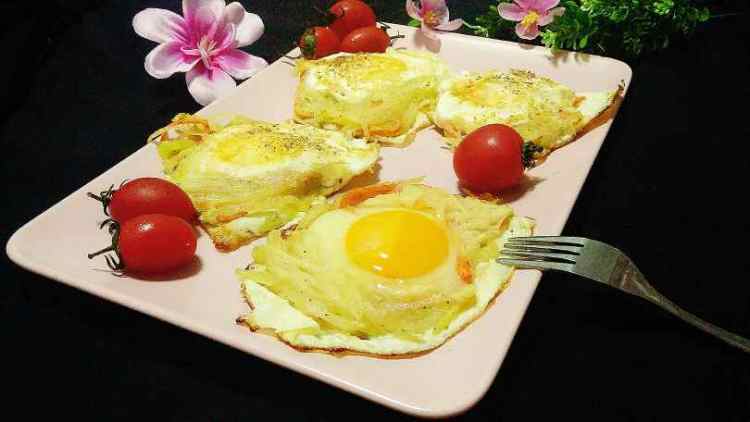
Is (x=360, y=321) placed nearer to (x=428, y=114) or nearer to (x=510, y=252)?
(x=510, y=252)

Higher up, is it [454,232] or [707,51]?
[454,232]

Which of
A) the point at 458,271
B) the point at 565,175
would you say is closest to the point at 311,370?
the point at 458,271

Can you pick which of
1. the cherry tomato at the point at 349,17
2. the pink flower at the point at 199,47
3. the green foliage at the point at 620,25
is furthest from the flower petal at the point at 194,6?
the green foliage at the point at 620,25

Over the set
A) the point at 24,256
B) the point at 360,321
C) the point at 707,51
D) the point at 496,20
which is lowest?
the point at 707,51

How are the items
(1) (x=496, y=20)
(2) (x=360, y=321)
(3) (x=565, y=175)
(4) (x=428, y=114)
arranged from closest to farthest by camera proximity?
(2) (x=360, y=321)
(3) (x=565, y=175)
(4) (x=428, y=114)
(1) (x=496, y=20)

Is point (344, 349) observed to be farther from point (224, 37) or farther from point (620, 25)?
point (620, 25)

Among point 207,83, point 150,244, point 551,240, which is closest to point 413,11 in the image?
point 207,83

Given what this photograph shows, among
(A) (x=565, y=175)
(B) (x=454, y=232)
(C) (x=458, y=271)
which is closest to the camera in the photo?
(C) (x=458, y=271)

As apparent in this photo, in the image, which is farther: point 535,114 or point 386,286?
point 535,114
